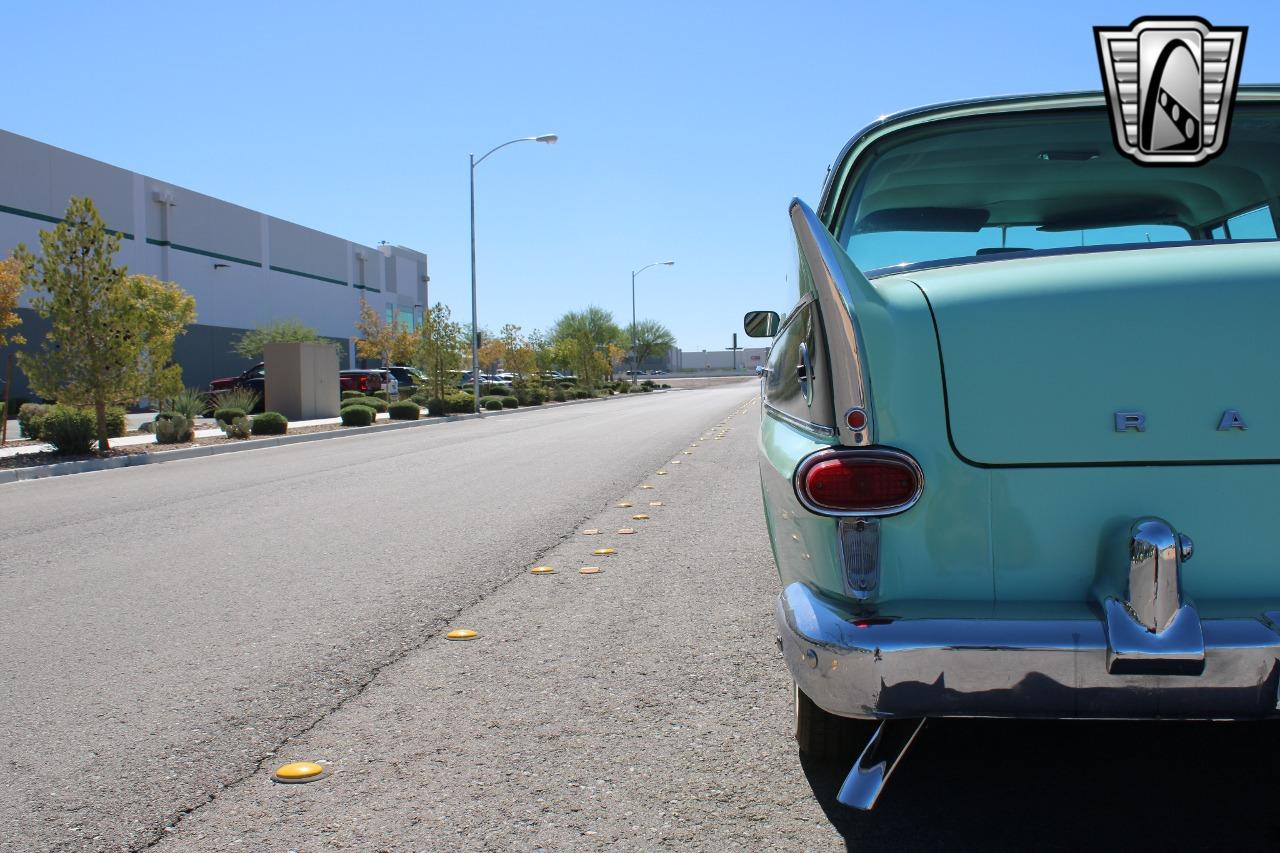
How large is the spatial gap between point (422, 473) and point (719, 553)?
21.6 ft

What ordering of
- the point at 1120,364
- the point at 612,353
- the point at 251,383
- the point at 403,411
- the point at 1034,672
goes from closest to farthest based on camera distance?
the point at 1034,672, the point at 1120,364, the point at 403,411, the point at 251,383, the point at 612,353

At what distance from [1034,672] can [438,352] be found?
3325cm

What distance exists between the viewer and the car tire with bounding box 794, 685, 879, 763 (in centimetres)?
282

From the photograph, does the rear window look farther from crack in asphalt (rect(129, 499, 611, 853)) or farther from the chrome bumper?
crack in asphalt (rect(129, 499, 611, 853))

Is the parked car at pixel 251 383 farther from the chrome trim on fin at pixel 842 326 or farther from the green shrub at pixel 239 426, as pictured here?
the chrome trim on fin at pixel 842 326

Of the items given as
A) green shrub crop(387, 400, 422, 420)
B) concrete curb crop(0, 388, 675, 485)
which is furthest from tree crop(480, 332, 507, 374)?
concrete curb crop(0, 388, 675, 485)

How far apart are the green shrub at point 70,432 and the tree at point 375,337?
4505 centimetres

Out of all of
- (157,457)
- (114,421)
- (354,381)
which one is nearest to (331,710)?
(157,457)

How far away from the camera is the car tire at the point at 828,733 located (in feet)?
9.25

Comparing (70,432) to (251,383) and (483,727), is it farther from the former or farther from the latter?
(251,383)

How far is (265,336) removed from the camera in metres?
50.8

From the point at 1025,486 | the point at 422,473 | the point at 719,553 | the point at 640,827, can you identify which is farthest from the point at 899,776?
the point at 422,473

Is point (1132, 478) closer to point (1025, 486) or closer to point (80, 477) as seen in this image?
point (1025, 486)

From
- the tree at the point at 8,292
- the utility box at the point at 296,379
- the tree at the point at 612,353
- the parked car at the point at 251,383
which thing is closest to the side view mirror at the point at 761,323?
the utility box at the point at 296,379
